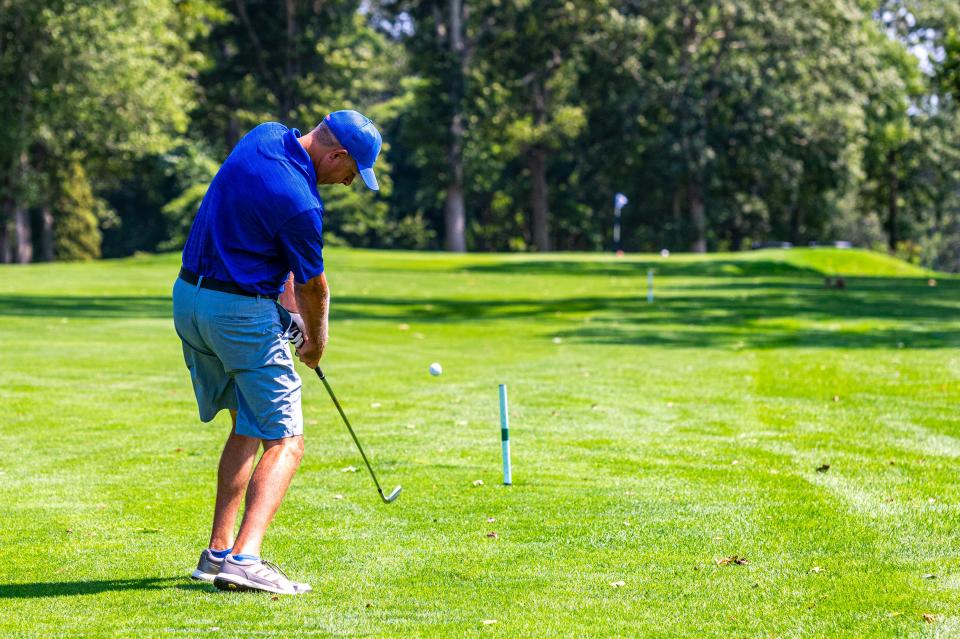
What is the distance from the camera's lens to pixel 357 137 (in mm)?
6387

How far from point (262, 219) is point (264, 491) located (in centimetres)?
128

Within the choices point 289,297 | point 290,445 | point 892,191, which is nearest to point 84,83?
point 892,191

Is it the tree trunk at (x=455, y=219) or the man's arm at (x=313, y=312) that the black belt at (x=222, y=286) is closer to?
the man's arm at (x=313, y=312)

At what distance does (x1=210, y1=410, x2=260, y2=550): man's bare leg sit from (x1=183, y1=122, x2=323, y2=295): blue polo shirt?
0.82m

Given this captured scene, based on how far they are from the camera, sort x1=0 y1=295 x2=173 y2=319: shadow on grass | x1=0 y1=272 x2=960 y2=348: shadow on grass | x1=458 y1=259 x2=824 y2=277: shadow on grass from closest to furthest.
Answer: x1=0 y1=272 x2=960 y2=348: shadow on grass
x1=0 y1=295 x2=173 y2=319: shadow on grass
x1=458 y1=259 x2=824 y2=277: shadow on grass

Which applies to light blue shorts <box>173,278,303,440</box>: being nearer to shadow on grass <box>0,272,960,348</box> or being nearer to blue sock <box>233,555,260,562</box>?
blue sock <box>233,555,260,562</box>

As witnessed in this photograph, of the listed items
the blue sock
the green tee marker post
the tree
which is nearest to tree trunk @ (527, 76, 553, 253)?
the tree

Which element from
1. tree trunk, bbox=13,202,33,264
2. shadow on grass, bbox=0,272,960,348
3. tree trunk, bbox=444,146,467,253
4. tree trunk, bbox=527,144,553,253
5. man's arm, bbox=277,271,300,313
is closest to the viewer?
man's arm, bbox=277,271,300,313

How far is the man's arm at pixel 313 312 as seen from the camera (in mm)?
6449

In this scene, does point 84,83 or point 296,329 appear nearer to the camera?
point 296,329

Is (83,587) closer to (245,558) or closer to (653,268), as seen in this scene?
(245,558)

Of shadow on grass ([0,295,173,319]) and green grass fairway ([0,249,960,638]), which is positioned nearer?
green grass fairway ([0,249,960,638])

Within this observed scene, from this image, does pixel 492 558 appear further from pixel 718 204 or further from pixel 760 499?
pixel 718 204

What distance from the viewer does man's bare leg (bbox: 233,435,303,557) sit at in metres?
6.46
